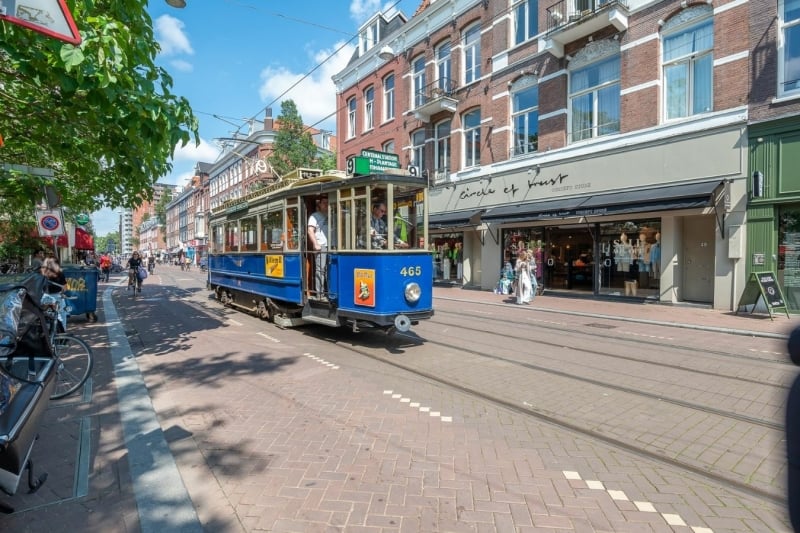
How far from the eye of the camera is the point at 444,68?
21688 millimetres

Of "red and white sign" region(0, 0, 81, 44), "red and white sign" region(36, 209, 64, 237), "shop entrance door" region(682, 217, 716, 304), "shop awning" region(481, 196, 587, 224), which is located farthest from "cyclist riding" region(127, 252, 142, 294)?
"shop entrance door" region(682, 217, 716, 304)

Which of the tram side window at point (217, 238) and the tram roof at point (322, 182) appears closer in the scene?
the tram roof at point (322, 182)

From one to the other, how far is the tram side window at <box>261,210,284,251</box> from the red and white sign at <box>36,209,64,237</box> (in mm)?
4271

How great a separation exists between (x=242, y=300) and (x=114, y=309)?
4453 millimetres

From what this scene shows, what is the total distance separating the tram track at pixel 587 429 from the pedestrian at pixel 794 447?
1.00m

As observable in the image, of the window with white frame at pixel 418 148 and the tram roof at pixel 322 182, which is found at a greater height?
the window with white frame at pixel 418 148

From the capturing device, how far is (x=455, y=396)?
16.6 ft

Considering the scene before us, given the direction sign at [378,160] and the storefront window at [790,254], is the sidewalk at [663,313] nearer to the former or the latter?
the storefront window at [790,254]

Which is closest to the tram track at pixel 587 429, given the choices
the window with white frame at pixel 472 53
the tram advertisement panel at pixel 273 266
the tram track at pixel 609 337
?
the tram track at pixel 609 337

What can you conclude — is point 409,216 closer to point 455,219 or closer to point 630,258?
point 630,258

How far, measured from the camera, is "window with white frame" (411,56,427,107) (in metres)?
22.6

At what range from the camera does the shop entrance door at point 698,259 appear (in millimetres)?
12809

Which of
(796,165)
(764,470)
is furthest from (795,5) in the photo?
(764,470)

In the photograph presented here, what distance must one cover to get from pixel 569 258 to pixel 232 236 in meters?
11.8
